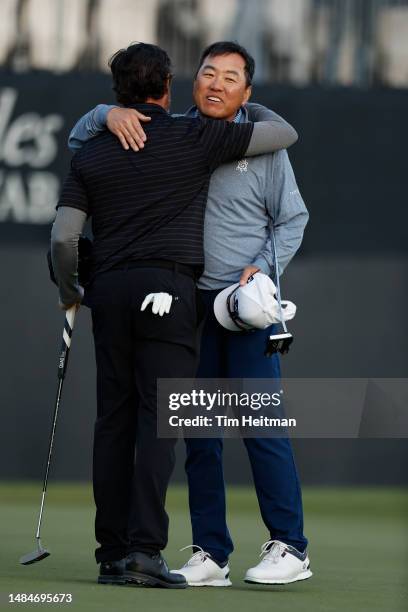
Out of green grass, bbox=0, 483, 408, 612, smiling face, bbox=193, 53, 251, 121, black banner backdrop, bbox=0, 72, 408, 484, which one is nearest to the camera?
green grass, bbox=0, 483, 408, 612

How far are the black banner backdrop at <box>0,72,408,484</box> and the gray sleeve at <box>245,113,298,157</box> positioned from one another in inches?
206

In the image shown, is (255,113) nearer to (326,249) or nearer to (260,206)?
(260,206)

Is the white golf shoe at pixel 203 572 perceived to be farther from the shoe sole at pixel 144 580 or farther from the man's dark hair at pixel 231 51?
the man's dark hair at pixel 231 51

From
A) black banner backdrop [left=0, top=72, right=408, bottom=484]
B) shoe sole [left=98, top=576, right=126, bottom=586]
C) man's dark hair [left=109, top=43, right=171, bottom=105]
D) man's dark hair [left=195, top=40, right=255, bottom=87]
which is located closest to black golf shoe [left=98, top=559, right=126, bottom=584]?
shoe sole [left=98, top=576, right=126, bottom=586]

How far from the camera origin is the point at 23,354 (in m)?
9.89

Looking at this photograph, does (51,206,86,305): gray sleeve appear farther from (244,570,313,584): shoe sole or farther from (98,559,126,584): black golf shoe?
(244,570,313,584): shoe sole

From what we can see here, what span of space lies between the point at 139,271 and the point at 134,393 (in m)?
0.35

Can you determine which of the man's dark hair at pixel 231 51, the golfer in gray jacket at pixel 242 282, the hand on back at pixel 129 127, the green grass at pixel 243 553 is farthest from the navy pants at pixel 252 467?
the man's dark hair at pixel 231 51

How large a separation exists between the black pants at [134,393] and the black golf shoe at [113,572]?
0.06 ft

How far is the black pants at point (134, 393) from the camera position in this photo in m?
4.28

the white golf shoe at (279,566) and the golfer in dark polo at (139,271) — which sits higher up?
the golfer in dark polo at (139,271)

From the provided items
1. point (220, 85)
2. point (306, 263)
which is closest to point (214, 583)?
point (220, 85)

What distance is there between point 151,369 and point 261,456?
48cm

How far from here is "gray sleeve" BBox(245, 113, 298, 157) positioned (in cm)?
451
